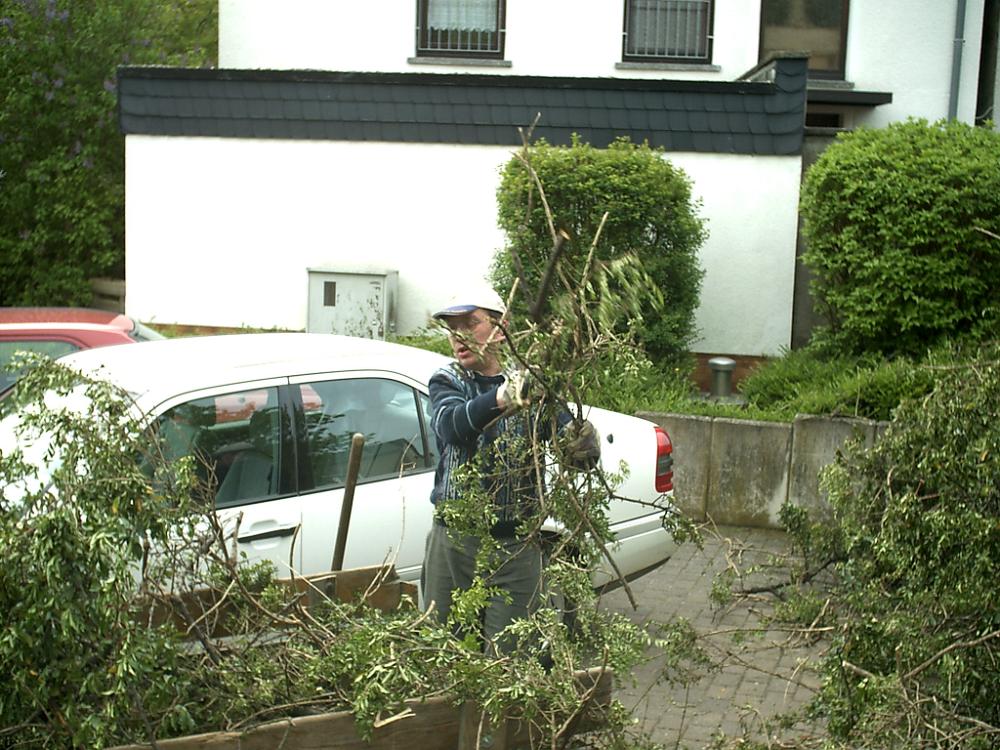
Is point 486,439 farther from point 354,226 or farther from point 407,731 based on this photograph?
point 354,226

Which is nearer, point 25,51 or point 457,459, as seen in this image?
point 457,459

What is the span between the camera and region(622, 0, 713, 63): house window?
1505cm

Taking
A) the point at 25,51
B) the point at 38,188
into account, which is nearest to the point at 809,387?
the point at 38,188

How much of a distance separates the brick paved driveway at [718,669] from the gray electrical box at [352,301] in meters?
4.64

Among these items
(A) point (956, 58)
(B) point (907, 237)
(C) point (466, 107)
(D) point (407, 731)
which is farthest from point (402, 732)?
(A) point (956, 58)

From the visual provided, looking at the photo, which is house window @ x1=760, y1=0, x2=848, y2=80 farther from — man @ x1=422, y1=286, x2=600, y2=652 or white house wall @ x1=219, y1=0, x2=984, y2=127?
man @ x1=422, y1=286, x2=600, y2=652

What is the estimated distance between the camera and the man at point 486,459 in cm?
392

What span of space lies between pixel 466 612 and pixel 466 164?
8752 millimetres

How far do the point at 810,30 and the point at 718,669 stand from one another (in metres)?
12.4

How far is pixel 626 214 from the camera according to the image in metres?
10.2

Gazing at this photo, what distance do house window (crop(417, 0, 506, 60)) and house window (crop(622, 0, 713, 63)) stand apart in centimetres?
159

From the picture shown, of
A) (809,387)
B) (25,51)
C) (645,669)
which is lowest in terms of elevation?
(645,669)

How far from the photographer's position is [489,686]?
3.48 meters

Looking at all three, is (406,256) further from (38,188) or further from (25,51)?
(25,51)
